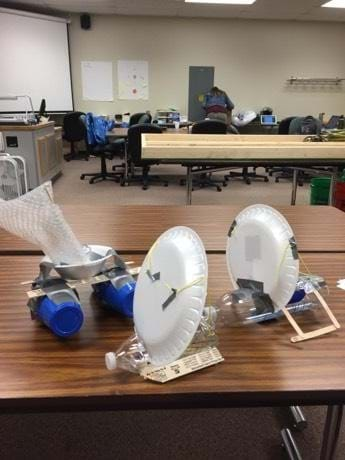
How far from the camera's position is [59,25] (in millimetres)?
6879

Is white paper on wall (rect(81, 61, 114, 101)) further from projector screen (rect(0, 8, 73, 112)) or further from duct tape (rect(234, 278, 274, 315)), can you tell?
duct tape (rect(234, 278, 274, 315))

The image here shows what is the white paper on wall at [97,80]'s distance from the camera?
733cm

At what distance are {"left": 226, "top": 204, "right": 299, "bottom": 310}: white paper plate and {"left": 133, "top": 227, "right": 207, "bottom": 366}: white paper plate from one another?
17cm

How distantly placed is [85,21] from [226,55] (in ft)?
8.89

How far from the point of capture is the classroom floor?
4.58m

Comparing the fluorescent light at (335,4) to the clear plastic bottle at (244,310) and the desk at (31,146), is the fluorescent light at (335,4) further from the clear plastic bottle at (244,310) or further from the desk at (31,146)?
the clear plastic bottle at (244,310)

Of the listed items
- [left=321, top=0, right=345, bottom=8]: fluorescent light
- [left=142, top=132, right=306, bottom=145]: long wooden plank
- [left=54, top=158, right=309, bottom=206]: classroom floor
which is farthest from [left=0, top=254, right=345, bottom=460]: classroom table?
[left=321, top=0, right=345, bottom=8]: fluorescent light

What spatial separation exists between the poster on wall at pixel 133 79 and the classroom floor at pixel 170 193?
2.49 meters

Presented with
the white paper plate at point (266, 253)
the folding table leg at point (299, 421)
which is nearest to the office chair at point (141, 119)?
the folding table leg at point (299, 421)

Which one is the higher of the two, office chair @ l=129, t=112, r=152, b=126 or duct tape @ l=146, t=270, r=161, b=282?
office chair @ l=129, t=112, r=152, b=126

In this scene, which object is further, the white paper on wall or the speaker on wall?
the white paper on wall

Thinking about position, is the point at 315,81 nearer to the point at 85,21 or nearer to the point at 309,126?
the point at 309,126

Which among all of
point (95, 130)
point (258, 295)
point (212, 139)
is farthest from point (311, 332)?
point (95, 130)

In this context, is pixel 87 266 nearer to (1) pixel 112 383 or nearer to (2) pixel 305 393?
(1) pixel 112 383
